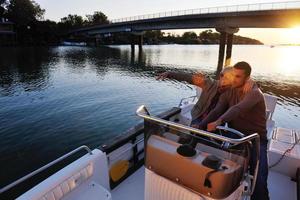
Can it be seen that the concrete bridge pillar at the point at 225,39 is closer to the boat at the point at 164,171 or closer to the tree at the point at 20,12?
the boat at the point at 164,171

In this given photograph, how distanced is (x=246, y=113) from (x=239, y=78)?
1.63ft

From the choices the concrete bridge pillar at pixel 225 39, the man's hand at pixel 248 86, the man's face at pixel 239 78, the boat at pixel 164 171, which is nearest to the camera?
the boat at pixel 164 171

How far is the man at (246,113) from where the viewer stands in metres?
2.83

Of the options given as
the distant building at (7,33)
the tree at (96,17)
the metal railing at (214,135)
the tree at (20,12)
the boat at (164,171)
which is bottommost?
the boat at (164,171)

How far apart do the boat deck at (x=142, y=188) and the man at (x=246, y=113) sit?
1307 millimetres

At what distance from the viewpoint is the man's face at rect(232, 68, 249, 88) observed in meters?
2.95

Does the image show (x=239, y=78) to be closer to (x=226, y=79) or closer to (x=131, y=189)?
(x=226, y=79)

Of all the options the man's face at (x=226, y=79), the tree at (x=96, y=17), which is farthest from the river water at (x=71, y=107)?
the tree at (x=96, y=17)

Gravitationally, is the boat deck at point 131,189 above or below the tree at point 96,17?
below

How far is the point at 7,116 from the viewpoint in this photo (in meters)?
12.0

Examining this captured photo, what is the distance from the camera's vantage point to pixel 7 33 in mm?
69750

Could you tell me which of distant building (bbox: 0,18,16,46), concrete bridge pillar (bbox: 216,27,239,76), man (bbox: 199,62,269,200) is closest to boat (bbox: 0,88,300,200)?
man (bbox: 199,62,269,200)

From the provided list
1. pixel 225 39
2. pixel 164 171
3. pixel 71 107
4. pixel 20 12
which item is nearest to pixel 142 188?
pixel 164 171

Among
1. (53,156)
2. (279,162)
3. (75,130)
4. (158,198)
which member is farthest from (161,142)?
(75,130)
